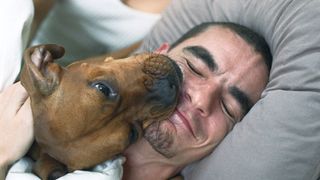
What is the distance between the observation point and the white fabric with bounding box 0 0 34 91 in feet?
5.66

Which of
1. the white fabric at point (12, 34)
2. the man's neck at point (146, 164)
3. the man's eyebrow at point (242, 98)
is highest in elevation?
the white fabric at point (12, 34)

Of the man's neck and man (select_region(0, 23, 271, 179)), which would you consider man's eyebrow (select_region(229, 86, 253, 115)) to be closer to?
man (select_region(0, 23, 271, 179))

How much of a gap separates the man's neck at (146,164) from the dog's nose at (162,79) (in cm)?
16

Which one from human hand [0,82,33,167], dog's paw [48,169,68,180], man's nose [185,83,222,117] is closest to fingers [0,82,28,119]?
human hand [0,82,33,167]

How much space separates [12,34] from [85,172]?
0.64 meters

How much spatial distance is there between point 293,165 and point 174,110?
1.20 feet

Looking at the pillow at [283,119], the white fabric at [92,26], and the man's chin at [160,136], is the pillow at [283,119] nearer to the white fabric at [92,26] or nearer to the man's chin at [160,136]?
the man's chin at [160,136]

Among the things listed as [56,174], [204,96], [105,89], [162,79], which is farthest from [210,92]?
[56,174]

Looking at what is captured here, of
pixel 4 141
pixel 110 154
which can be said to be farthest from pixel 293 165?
pixel 4 141

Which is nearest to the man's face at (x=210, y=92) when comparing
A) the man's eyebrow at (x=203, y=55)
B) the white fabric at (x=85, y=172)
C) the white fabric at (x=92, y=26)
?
the man's eyebrow at (x=203, y=55)

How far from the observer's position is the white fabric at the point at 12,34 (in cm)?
172

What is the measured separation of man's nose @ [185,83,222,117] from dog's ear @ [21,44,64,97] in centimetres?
39

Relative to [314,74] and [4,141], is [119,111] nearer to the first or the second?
[4,141]

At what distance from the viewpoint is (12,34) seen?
1.77m
